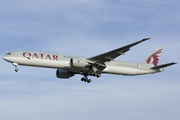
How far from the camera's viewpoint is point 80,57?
4325 cm

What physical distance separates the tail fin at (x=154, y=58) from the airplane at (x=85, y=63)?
1998 millimetres

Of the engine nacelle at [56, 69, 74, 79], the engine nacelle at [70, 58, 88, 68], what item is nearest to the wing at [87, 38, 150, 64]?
the engine nacelle at [70, 58, 88, 68]

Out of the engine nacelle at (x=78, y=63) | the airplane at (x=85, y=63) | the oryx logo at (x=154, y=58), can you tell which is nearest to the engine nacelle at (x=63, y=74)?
the airplane at (x=85, y=63)

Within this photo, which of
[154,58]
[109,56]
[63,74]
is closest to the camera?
[109,56]

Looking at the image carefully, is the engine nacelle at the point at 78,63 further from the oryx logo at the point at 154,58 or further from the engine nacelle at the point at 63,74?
the oryx logo at the point at 154,58

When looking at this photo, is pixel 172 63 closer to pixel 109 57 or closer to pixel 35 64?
pixel 109 57

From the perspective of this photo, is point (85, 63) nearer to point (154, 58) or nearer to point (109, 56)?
point (109, 56)

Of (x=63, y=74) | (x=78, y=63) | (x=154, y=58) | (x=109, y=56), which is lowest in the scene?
(x=63, y=74)

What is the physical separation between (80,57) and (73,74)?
20.4 feet

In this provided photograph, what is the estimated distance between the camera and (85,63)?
41.9 metres

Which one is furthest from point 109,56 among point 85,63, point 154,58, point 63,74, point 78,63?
point 154,58

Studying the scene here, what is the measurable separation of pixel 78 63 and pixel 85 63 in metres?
1.27

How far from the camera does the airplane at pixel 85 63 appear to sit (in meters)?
40.6

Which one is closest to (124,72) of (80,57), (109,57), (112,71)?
(112,71)
